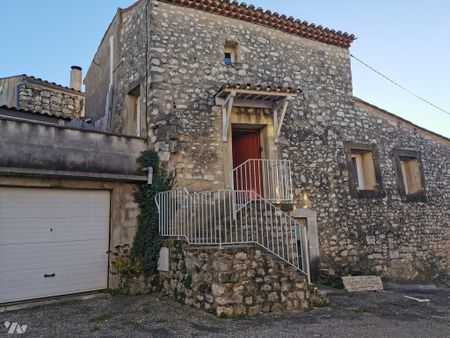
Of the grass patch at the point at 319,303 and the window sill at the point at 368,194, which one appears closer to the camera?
the grass patch at the point at 319,303

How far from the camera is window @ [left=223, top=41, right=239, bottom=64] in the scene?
8281 millimetres

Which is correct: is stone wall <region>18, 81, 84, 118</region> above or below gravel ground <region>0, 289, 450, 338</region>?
above

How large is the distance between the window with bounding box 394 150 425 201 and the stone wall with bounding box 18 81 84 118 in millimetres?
10644

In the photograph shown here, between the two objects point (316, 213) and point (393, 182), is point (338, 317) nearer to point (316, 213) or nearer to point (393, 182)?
point (316, 213)

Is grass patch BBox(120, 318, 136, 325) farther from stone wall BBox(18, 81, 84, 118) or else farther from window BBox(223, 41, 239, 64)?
stone wall BBox(18, 81, 84, 118)

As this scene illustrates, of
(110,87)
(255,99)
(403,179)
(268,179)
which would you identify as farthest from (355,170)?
(110,87)

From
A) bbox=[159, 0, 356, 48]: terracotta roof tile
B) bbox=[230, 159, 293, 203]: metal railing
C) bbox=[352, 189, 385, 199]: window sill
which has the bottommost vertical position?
bbox=[352, 189, 385, 199]: window sill

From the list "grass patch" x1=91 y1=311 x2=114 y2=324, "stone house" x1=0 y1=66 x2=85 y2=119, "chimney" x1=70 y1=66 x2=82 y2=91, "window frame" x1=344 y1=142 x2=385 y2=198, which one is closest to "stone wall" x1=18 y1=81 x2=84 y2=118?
"stone house" x1=0 y1=66 x2=85 y2=119

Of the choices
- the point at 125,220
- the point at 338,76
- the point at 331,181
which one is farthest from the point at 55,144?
the point at 338,76

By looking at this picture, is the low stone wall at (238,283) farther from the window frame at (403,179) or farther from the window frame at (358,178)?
the window frame at (403,179)

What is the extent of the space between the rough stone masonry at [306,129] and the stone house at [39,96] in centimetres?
A: 403

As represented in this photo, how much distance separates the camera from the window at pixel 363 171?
359 inches

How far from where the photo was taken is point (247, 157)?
8.41m

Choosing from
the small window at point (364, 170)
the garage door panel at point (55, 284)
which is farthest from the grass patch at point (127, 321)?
the small window at point (364, 170)
